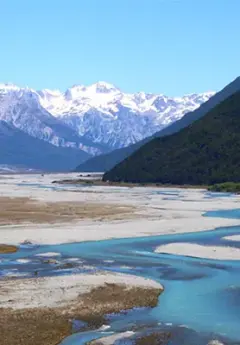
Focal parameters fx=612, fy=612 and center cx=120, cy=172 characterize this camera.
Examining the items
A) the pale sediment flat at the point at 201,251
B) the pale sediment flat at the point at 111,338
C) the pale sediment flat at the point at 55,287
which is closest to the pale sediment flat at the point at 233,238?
the pale sediment flat at the point at 201,251

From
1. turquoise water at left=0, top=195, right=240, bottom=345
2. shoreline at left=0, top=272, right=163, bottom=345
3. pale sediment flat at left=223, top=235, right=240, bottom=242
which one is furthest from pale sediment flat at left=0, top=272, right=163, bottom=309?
pale sediment flat at left=223, top=235, right=240, bottom=242

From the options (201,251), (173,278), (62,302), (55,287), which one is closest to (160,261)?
(201,251)

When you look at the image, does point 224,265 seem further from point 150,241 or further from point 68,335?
point 68,335

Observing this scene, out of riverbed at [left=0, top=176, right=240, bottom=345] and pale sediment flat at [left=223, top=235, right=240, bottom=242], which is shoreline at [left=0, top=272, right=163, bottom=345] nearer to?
riverbed at [left=0, top=176, right=240, bottom=345]

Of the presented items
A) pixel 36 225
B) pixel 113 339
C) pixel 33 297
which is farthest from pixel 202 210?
pixel 113 339

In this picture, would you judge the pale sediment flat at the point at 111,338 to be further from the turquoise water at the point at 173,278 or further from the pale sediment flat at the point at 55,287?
the pale sediment flat at the point at 55,287

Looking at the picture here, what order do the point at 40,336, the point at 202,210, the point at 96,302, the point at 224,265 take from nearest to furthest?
the point at 40,336
the point at 96,302
the point at 224,265
the point at 202,210
